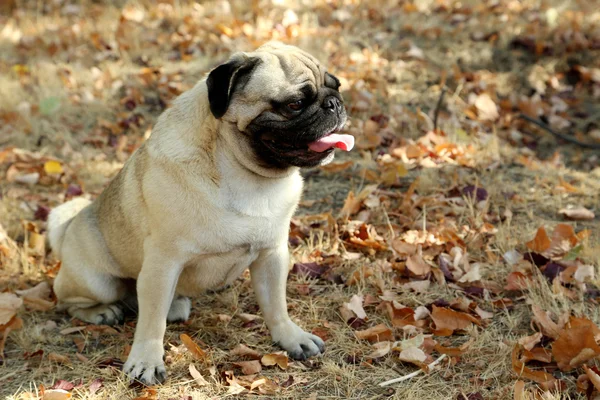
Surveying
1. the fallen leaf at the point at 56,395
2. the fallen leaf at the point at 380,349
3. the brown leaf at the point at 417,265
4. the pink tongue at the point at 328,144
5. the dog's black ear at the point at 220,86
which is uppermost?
the dog's black ear at the point at 220,86

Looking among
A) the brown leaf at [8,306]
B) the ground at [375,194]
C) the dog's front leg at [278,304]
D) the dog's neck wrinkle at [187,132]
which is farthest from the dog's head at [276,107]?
the brown leaf at [8,306]

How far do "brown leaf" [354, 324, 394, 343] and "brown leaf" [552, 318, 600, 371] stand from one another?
865 mm

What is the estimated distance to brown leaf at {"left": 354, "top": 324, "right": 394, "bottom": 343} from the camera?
3842mm

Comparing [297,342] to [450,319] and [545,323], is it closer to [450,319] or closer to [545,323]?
[450,319]

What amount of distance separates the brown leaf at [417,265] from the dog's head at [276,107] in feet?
4.32

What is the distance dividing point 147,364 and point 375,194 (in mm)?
2472

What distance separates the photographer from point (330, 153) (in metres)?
3.46

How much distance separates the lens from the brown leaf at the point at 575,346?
335 cm

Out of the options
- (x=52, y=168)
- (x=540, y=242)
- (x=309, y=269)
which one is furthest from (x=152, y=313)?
(x=52, y=168)

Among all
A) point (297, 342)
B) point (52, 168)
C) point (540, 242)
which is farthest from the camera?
point (52, 168)

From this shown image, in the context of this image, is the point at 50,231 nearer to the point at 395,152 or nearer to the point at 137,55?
the point at 395,152

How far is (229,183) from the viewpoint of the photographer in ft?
11.3

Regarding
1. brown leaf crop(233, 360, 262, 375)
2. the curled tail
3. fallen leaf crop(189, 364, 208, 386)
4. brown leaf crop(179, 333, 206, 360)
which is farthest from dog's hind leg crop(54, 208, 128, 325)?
brown leaf crop(233, 360, 262, 375)

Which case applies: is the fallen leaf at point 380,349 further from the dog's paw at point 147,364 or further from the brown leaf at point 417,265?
the dog's paw at point 147,364
